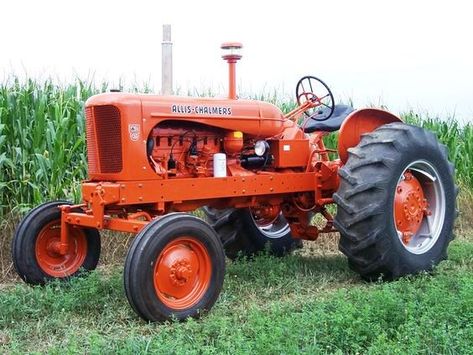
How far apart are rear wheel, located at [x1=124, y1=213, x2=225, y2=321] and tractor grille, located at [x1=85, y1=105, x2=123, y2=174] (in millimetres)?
795

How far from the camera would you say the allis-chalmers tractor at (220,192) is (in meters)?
4.84

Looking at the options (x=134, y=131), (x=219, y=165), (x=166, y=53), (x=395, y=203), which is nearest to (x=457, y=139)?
(x=166, y=53)

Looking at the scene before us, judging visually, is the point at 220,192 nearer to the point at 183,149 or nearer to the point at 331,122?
the point at 183,149

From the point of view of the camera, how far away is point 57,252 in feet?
18.9

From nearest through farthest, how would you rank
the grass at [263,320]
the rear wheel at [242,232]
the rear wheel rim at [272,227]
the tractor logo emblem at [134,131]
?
the grass at [263,320] < the tractor logo emblem at [134,131] < the rear wheel at [242,232] < the rear wheel rim at [272,227]

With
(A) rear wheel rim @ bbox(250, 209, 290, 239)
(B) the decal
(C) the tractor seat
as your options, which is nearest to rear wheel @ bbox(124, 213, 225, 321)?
(B) the decal


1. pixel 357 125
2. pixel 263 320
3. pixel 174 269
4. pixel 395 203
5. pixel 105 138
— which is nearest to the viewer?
pixel 263 320

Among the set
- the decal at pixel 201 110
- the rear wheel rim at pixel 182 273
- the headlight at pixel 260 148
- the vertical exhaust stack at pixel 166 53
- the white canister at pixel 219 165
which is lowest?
the rear wheel rim at pixel 182 273

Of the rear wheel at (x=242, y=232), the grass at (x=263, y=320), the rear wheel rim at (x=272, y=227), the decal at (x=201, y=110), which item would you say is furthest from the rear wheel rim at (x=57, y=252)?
the rear wheel rim at (x=272, y=227)

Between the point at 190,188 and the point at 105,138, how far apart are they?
0.77 meters

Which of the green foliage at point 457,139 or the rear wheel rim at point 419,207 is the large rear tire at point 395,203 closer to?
the rear wheel rim at point 419,207

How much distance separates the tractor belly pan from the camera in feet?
16.5

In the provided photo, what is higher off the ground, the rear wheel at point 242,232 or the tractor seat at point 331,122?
the tractor seat at point 331,122

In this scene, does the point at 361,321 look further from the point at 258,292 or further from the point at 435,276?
the point at 435,276
